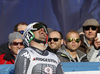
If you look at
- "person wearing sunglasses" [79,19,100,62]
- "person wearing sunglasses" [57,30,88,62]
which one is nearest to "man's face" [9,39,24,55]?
"person wearing sunglasses" [57,30,88,62]

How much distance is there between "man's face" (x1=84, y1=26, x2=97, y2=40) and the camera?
513cm

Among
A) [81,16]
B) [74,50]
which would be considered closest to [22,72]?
[74,50]

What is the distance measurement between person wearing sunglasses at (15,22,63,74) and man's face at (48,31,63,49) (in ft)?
6.34

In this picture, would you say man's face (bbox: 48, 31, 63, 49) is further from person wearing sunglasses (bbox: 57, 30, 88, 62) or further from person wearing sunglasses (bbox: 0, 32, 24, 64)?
person wearing sunglasses (bbox: 0, 32, 24, 64)

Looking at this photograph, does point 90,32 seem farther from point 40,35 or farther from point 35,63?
point 35,63

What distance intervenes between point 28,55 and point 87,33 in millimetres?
2462

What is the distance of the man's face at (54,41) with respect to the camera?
5.10 meters

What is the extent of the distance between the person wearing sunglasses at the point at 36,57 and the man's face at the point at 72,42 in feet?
4.70

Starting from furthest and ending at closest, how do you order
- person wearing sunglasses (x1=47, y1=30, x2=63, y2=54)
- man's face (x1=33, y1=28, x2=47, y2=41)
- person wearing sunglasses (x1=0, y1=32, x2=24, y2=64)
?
person wearing sunglasses (x1=47, y1=30, x2=63, y2=54)
person wearing sunglasses (x1=0, y1=32, x2=24, y2=64)
man's face (x1=33, y1=28, x2=47, y2=41)

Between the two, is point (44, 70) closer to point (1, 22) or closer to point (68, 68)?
point (68, 68)

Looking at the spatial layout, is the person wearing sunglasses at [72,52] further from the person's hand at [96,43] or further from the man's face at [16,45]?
the man's face at [16,45]

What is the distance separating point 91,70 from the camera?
360 cm

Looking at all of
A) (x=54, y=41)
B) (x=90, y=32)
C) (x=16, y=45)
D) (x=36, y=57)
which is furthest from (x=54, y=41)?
(x=36, y=57)

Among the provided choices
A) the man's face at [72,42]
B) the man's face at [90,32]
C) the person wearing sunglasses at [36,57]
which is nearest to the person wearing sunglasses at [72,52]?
the man's face at [72,42]
